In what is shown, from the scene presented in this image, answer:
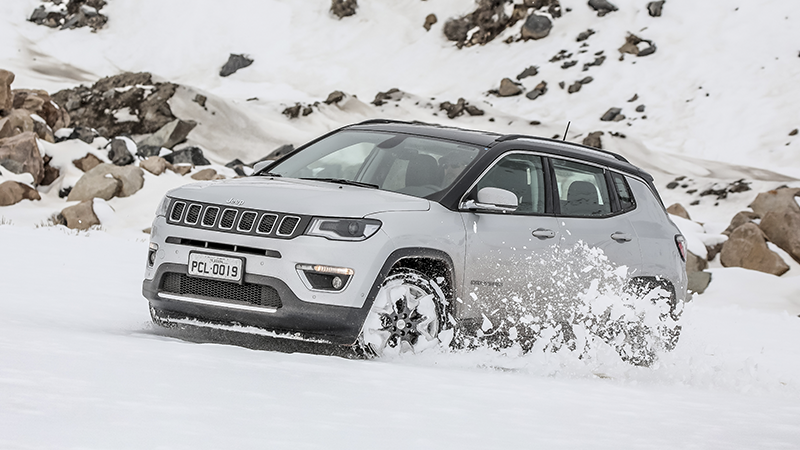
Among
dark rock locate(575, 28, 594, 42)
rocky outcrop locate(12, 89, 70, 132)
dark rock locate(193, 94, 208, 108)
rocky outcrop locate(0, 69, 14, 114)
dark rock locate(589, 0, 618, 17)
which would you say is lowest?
dark rock locate(575, 28, 594, 42)

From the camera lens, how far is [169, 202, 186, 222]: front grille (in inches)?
216

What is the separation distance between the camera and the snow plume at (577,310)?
5891 mm

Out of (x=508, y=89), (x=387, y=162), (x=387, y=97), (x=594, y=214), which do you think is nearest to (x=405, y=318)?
(x=387, y=162)

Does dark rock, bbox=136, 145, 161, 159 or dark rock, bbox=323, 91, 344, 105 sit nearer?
dark rock, bbox=136, 145, 161, 159

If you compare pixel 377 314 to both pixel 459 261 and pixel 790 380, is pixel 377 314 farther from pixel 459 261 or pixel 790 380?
pixel 790 380

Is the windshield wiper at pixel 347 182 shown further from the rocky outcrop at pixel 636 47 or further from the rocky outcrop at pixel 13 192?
the rocky outcrop at pixel 636 47

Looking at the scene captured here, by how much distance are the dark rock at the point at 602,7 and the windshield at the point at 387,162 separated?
4753 cm

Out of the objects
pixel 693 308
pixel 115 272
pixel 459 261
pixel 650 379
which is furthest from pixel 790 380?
pixel 115 272

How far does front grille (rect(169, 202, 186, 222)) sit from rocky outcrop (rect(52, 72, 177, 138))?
24.9m

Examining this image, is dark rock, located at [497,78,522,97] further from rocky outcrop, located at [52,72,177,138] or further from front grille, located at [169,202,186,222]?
front grille, located at [169,202,186,222]

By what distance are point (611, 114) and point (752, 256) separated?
24.4 m

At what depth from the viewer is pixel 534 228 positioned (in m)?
6.06

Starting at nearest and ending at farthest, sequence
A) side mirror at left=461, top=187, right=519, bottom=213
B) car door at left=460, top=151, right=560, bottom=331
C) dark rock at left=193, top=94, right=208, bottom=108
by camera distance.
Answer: side mirror at left=461, top=187, right=519, bottom=213 → car door at left=460, top=151, right=560, bottom=331 → dark rock at left=193, top=94, right=208, bottom=108

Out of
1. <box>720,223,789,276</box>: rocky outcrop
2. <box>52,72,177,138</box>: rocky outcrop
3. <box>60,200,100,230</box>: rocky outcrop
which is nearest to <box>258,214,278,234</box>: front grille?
<box>60,200,100,230</box>: rocky outcrop
